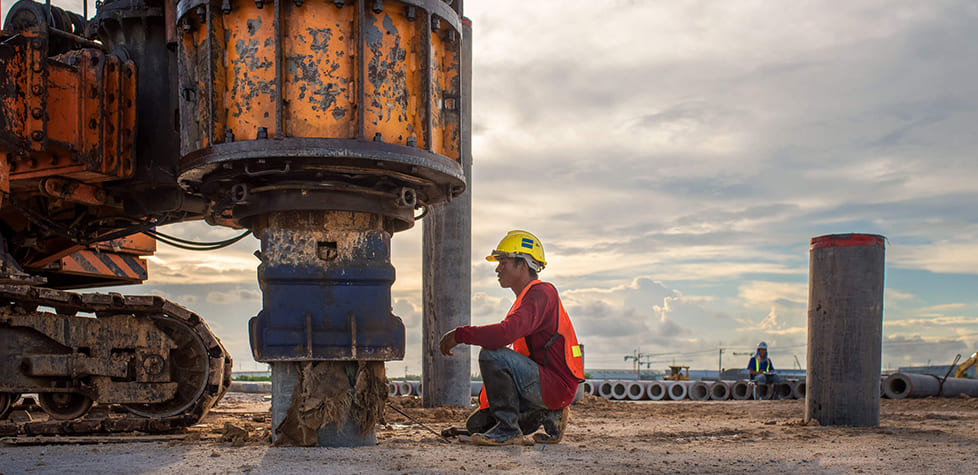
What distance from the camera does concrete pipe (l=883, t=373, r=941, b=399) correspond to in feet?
46.6

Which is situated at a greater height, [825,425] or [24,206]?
[24,206]

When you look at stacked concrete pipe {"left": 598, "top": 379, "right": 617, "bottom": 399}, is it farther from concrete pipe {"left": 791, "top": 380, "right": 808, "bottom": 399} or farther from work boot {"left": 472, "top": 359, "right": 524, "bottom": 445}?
work boot {"left": 472, "top": 359, "right": 524, "bottom": 445}

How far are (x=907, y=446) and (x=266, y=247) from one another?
16.8ft

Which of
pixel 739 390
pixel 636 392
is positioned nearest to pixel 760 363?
pixel 739 390

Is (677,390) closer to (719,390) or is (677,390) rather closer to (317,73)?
(719,390)

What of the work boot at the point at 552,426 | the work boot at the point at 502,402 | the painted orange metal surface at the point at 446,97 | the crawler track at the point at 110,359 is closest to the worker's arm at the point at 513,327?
the work boot at the point at 502,402

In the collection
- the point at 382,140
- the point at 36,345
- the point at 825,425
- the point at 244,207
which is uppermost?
the point at 382,140

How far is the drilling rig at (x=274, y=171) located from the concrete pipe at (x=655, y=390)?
12.5 m

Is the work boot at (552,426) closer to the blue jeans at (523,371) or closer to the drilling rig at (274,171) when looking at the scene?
the blue jeans at (523,371)

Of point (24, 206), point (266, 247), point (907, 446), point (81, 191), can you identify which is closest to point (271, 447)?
point (266, 247)

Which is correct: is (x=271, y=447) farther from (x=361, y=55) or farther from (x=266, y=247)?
(x=361, y=55)

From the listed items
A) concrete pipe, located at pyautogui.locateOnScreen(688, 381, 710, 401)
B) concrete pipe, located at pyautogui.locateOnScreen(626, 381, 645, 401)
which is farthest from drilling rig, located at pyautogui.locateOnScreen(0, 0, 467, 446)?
concrete pipe, located at pyautogui.locateOnScreen(688, 381, 710, 401)

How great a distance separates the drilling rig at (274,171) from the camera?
251 inches

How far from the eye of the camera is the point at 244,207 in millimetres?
6746
